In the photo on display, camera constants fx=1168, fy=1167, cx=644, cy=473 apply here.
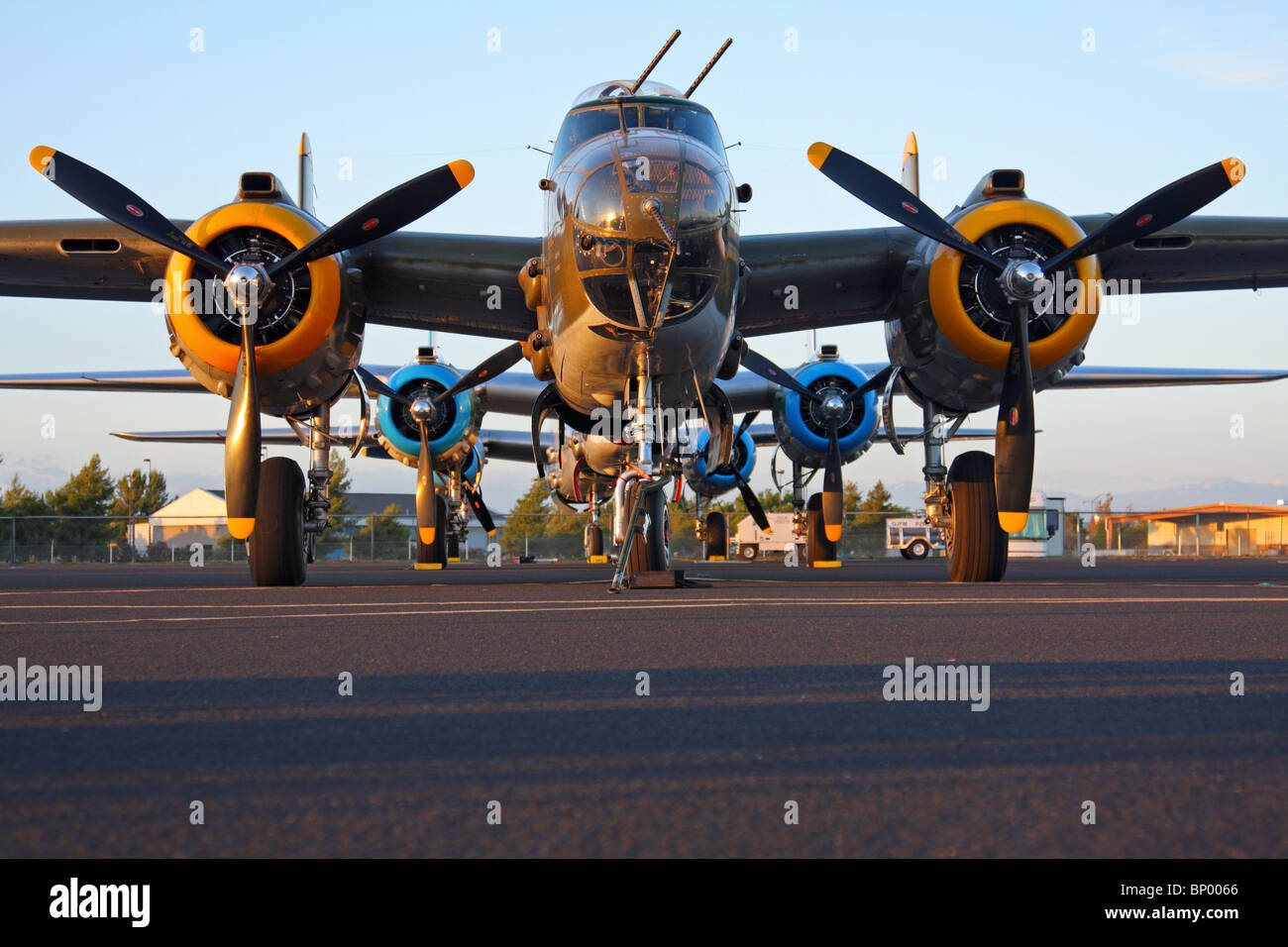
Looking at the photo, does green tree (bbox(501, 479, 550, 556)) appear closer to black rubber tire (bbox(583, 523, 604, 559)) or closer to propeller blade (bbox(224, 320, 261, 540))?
black rubber tire (bbox(583, 523, 604, 559))

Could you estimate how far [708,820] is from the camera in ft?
8.09

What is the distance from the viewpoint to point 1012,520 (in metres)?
11.9

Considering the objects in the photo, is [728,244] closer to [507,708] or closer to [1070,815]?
[507,708]

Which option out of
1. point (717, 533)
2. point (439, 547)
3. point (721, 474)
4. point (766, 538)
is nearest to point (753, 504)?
point (721, 474)

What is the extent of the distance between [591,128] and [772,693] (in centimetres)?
859

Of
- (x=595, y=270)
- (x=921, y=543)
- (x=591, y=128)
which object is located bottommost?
(x=921, y=543)

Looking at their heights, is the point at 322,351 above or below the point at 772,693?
above

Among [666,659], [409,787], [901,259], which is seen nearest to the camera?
[409,787]

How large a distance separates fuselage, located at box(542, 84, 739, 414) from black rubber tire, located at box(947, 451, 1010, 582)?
3140 millimetres

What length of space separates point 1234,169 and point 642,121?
5905 millimetres

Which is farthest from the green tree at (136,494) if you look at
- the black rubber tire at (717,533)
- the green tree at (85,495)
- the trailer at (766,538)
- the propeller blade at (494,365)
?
the propeller blade at (494,365)

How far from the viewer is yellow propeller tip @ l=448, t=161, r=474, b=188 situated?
12555 mm

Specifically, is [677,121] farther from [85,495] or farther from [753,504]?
[85,495]
